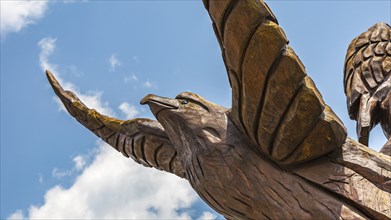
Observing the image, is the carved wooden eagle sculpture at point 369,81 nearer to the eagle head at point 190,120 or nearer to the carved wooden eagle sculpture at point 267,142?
the carved wooden eagle sculpture at point 267,142

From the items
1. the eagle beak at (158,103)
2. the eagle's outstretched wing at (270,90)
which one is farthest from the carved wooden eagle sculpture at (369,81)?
the eagle beak at (158,103)

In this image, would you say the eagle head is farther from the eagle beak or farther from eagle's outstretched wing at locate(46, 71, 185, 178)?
eagle's outstretched wing at locate(46, 71, 185, 178)

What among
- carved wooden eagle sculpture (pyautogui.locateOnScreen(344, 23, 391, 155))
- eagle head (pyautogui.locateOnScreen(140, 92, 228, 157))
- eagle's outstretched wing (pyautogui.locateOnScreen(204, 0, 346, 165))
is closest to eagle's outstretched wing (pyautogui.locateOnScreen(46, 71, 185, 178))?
eagle head (pyautogui.locateOnScreen(140, 92, 228, 157))

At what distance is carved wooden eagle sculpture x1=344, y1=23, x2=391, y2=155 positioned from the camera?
343 cm

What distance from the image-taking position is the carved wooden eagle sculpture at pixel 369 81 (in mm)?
3434

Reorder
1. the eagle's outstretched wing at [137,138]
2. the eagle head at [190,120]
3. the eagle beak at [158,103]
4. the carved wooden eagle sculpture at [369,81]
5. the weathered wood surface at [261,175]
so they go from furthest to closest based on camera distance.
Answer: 1. the carved wooden eagle sculpture at [369,81]
2. the eagle's outstretched wing at [137,138]
3. the eagle beak at [158,103]
4. the eagle head at [190,120]
5. the weathered wood surface at [261,175]

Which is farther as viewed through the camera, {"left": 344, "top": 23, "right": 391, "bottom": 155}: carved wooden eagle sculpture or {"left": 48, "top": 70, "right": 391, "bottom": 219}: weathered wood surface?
{"left": 344, "top": 23, "right": 391, "bottom": 155}: carved wooden eagle sculpture

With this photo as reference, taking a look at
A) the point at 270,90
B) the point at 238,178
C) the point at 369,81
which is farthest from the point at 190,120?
the point at 369,81

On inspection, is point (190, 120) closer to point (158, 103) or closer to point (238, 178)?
point (158, 103)

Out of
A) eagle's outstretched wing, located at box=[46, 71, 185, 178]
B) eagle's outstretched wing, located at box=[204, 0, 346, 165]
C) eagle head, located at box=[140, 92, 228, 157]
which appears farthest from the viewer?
eagle's outstretched wing, located at box=[46, 71, 185, 178]

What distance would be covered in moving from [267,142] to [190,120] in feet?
1.24

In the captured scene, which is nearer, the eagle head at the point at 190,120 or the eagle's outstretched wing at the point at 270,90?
the eagle's outstretched wing at the point at 270,90

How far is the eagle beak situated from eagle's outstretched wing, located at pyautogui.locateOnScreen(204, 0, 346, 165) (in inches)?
11.6

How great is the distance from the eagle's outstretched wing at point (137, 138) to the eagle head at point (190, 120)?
0.29 metres
